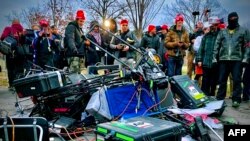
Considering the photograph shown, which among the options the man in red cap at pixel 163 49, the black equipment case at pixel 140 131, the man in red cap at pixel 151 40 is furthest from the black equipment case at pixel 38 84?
the man in red cap at pixel 151 40

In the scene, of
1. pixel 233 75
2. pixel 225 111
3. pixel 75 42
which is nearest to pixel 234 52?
pixel 233 75

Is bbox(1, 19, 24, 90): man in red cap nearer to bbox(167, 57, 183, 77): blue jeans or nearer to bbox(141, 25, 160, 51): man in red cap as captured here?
bbox(141, 25, 160, 51): man in red cap

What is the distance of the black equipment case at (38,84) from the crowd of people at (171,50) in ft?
3.03

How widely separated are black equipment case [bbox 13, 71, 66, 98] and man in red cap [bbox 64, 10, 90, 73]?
1982 millimetres

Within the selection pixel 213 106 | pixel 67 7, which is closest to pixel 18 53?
pixel 213 106

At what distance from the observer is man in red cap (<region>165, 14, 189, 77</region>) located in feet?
27.7

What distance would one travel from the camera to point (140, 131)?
3.68 m

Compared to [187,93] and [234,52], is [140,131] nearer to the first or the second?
[187,93]

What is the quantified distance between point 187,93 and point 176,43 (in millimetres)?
2256

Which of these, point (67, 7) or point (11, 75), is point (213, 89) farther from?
point (67, 7)

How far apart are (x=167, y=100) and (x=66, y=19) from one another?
17781 mm

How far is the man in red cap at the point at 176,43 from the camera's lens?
27.7ft

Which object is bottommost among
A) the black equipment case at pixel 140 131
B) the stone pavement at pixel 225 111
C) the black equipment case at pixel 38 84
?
the stone pavement at pixel 225 111

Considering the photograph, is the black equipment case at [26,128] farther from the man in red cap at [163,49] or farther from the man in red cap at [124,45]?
the man in red cap at [163,49]
